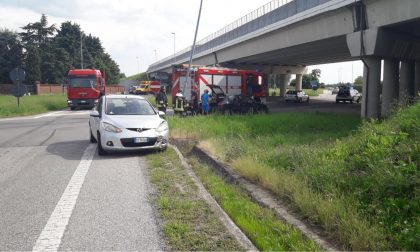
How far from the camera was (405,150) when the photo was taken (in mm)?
5457

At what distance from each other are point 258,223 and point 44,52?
8589 cm

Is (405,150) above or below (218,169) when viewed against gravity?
above

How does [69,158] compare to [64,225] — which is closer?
[64,225]

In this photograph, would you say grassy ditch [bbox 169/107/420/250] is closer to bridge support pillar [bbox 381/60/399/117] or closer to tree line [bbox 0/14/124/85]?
bridge support pillar [bbox 381/60/399/117]

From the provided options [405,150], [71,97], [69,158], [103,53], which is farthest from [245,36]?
[103,53]

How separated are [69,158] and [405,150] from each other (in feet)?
24.9

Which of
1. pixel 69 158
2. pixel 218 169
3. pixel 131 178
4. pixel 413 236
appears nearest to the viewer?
pixel 413 236

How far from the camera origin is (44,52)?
8212 cm

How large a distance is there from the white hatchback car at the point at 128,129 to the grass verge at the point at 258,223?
11.6ft

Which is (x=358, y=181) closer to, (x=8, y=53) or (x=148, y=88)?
(x=148, y=88)

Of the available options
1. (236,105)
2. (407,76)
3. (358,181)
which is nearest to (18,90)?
(236,105)

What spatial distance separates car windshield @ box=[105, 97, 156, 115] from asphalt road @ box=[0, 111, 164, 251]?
1.34m

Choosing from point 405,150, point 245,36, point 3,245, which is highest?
point 245,36

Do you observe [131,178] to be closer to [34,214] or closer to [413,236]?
[34,214]
